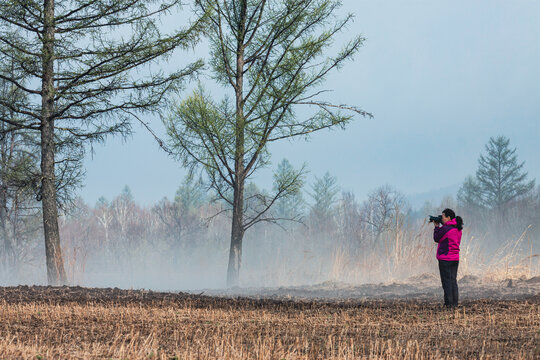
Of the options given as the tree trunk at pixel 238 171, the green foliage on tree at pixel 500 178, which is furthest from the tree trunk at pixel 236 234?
the green foliage on tree at pixel 500 178

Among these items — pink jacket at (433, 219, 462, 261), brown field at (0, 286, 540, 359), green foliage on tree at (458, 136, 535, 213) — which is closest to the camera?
brown field at (0, 286, 540, 359)

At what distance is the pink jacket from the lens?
11148mm

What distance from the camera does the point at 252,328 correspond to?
8.68 meters

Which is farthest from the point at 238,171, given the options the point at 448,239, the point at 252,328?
the point at 252,328

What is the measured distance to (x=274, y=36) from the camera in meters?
20.2

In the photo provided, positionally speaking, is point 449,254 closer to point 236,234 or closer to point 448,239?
point 448,239

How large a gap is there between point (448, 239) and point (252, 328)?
14.8 feet

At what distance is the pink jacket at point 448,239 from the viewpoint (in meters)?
11.1

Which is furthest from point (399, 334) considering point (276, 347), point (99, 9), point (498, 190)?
point (498, 190)

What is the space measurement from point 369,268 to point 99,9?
12.7 meters

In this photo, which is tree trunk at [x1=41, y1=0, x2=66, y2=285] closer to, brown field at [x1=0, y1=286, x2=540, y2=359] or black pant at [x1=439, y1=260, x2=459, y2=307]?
brown field at [x1=0, y1=286, x2=540, y2=359]

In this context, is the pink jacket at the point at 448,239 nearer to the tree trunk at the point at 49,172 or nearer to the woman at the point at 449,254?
the woman at the point at 449,254

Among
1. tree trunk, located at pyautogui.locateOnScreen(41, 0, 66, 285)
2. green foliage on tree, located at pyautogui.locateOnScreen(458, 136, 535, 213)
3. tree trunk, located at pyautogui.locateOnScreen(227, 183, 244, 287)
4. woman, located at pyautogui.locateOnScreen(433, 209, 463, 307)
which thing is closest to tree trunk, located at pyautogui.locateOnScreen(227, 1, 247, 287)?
tree trunk, located at pyautogui.locateOnScreen(227, 183, 244, 287)

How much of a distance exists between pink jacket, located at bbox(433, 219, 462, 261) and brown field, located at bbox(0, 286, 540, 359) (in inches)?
39.5
